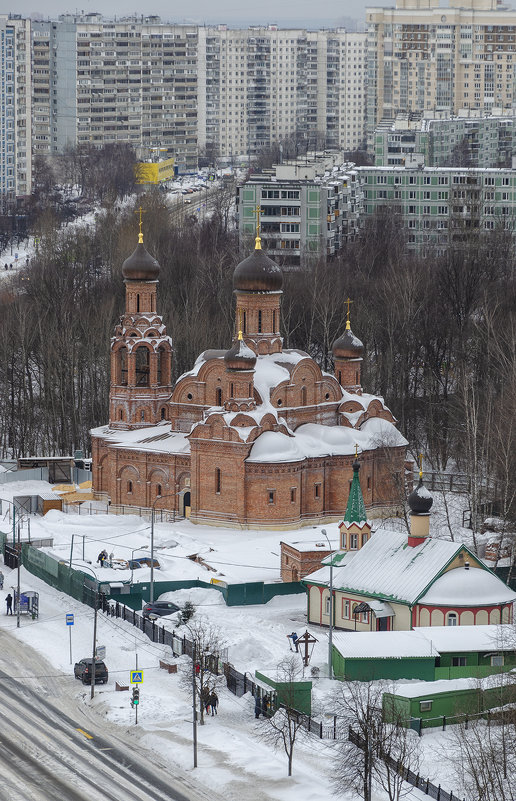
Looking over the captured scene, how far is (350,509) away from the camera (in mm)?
63562

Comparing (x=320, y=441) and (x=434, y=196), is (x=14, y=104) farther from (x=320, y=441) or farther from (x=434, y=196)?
(x=320, y=441)

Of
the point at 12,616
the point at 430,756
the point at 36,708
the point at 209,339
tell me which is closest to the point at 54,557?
the point at 12,616

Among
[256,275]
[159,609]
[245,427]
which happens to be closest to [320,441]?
[245,427]

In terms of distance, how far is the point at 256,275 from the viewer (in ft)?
253

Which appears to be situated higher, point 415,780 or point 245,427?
point 245,427

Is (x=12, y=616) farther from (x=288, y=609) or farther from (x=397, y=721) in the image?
(x=397, y=721)

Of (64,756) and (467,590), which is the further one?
(467,590)

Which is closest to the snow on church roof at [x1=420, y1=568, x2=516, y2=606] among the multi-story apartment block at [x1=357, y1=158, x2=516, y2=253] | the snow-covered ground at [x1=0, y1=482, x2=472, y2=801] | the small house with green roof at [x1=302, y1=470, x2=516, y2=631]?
the small house with green roof at [x1=302, y1=470, x2=516, y2=631]

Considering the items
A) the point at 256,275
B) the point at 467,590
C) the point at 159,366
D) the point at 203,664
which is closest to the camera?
the point at 203,664

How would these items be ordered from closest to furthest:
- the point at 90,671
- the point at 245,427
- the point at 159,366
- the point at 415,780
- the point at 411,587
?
1. the point at 415,780
2. the point at 90,671
3. the point at 411,587
4. the point at 245,427
5. the point at 159,366

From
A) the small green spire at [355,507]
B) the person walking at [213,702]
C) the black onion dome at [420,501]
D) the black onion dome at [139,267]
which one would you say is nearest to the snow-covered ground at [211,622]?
the person walking at [213,702]

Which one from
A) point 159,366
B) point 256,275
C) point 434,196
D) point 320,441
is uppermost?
point 256,275

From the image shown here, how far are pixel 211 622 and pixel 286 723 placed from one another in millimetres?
10893

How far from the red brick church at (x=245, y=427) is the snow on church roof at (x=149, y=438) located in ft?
0.24
